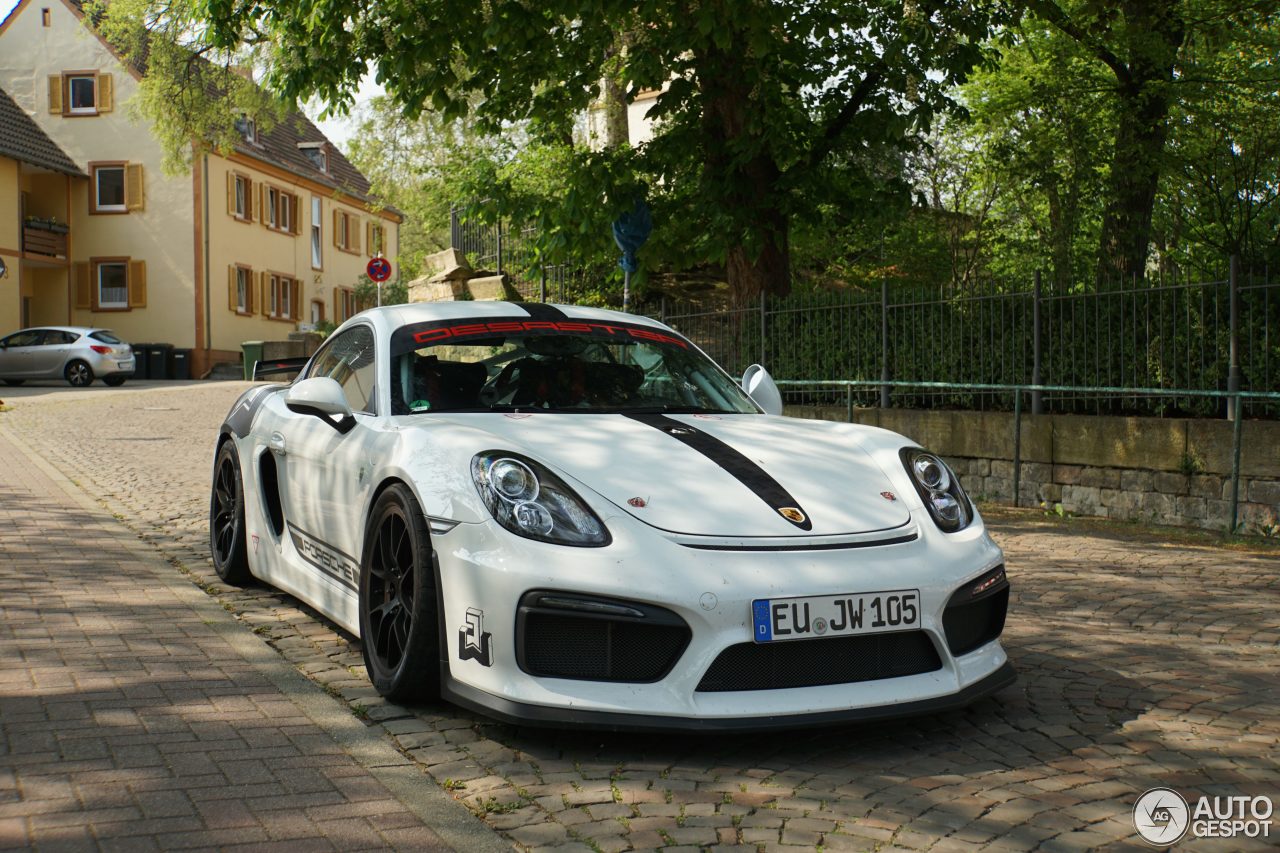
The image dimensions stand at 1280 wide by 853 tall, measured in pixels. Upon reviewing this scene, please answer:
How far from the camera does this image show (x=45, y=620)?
19.4 feet

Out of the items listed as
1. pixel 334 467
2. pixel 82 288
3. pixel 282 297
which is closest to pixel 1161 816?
pixel 334 467

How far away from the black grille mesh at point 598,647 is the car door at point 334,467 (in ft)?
3.91

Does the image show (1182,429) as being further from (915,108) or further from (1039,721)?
(1039,721)

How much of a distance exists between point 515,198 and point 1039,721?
12.5 meters

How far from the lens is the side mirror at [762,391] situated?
584 cm

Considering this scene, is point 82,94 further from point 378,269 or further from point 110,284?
point 378,269

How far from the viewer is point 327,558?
541cm

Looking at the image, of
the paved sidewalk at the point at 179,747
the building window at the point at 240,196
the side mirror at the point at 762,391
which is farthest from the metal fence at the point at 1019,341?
the building window at the point at 240,196

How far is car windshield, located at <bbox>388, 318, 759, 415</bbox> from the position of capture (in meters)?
5.20

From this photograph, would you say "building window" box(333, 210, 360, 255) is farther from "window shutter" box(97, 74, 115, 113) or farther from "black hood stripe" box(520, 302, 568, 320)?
"black hood stripe" box(520, 302, 568, 320)

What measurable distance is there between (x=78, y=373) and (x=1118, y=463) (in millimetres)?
28381

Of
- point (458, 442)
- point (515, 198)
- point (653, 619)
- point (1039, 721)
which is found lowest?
point (1039, 721)

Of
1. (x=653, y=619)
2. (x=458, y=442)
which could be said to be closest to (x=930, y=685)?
(x=653, y=619)

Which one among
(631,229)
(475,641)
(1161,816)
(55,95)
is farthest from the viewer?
(55,95)
